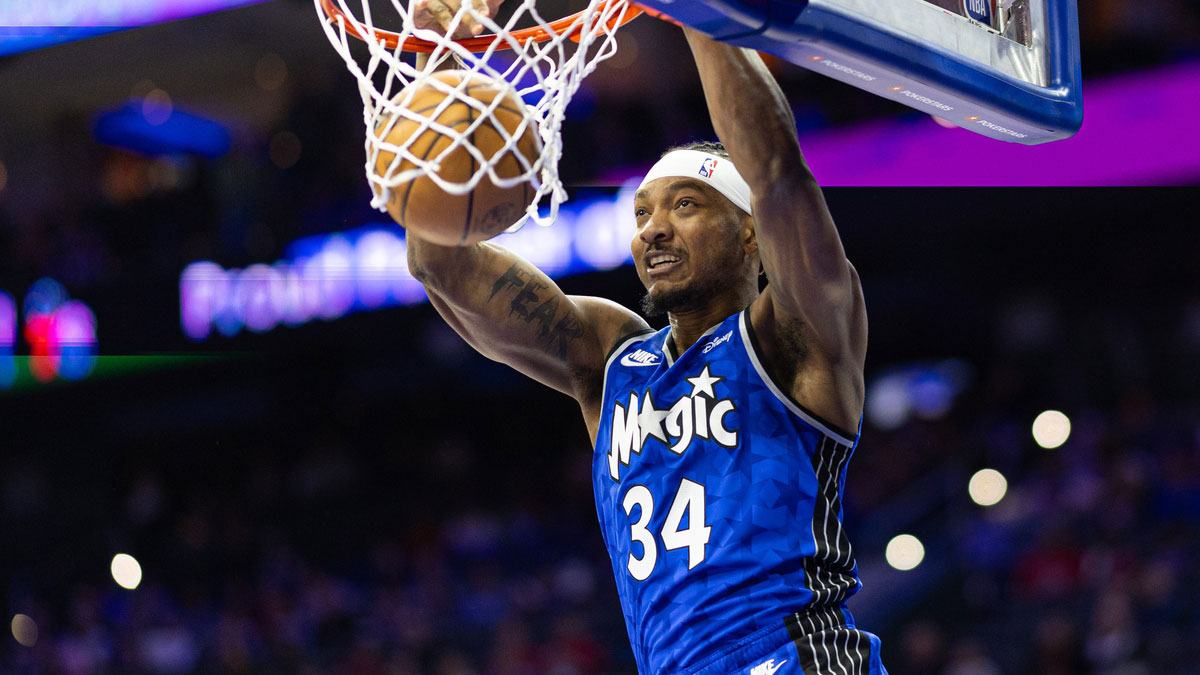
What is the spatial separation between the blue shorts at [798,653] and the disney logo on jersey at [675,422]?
1.50ft

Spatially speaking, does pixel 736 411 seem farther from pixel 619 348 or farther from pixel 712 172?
pixel 712 172

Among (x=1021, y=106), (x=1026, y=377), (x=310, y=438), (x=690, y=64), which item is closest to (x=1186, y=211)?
(x=1026, y=377)

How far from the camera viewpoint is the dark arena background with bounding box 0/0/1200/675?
8.58 meters

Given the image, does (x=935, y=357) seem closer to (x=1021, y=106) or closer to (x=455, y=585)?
(x=455, y=585)

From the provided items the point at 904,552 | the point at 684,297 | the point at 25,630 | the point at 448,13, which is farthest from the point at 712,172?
the point at 25,630

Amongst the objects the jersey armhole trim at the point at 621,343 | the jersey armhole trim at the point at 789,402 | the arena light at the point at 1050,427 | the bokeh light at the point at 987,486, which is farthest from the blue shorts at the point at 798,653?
the arena light at the point at 1050,427

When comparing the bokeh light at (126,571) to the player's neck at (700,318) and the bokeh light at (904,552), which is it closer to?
the bokeh light at (904,552)

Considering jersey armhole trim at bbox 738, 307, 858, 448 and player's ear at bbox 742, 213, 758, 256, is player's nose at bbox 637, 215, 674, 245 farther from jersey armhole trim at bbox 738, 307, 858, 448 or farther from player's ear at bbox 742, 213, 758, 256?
jersey armhole trim at bbox 738, 307, 858, 448

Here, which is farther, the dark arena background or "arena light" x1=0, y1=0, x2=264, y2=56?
"arena light" x1=0, y1=0, x2=264, y2=56

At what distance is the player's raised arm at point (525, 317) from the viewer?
3.42m

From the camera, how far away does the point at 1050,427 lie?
10.1 m

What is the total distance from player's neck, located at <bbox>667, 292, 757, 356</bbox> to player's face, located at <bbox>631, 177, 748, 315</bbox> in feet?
0.09

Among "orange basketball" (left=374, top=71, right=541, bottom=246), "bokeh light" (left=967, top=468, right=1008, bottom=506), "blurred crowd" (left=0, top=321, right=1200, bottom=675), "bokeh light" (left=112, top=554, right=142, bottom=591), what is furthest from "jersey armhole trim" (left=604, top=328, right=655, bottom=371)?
"bokeh light" (left=112, top=554, right=142, bottom=591)

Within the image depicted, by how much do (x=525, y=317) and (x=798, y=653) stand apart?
125 cm
